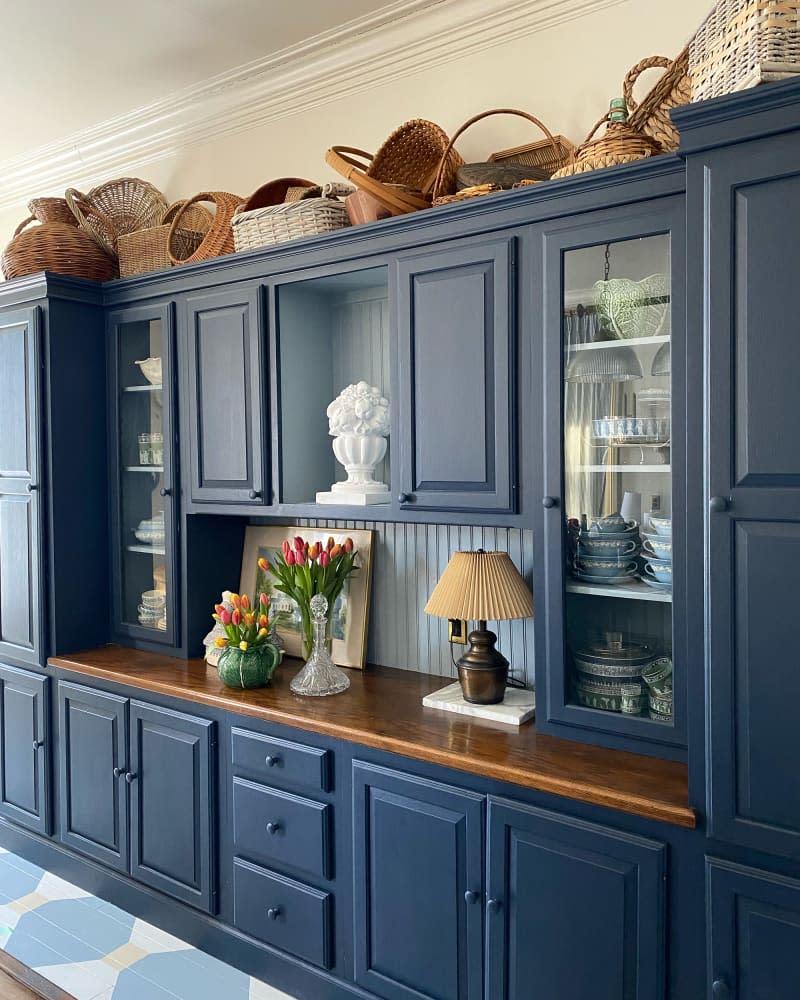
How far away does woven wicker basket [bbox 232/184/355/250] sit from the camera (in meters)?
2.39

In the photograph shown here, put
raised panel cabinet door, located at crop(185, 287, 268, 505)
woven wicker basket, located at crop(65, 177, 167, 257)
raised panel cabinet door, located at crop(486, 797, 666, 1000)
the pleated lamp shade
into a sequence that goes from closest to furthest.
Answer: raised panel cabinet door, located at crop(486, 797, 666, 1000), the pleated lamp shade, raised panel cabinet door, located at crop(185, 287, 268, 505), woven wicker basket, located at crop(65, 177, 167, 257)

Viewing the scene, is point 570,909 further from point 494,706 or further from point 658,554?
point 658,554

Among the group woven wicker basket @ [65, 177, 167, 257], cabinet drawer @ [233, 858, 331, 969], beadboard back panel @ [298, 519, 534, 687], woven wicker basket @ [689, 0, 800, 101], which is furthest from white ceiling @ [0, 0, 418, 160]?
cabinet drawer @ [233, 858, 331, 969]

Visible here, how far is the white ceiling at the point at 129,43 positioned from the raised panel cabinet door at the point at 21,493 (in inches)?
35.2

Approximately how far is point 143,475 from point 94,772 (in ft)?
3.50

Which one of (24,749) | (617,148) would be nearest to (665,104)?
(617,148)

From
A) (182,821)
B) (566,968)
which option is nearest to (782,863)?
(566,968)

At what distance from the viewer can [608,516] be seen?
74.7 inches

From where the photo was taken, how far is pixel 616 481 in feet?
6.15

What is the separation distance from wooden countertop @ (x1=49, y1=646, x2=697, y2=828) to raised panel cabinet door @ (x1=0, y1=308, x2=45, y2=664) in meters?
0.26

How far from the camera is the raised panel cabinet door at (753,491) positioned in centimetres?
146

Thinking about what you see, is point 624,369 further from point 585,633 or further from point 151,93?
point 151,93

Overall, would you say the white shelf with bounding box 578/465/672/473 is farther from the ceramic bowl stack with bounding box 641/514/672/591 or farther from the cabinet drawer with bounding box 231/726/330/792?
the cabinet drawer with bounding box 231/726/330/792

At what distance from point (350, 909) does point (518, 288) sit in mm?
1673
